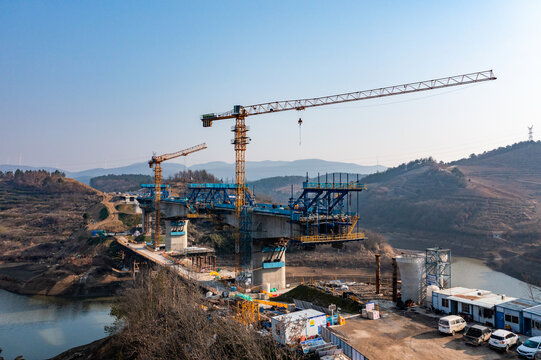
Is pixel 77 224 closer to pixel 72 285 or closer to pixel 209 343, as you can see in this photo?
pixel 72 285

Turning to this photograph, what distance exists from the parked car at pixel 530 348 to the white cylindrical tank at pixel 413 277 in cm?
1220

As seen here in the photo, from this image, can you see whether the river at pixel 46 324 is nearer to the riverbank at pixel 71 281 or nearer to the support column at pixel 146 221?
the riverbank at pixel 71 281

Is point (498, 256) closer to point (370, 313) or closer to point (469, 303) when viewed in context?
point (469, 303)

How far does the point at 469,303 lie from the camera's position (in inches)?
1173

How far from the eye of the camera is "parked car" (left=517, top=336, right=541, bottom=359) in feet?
73.1

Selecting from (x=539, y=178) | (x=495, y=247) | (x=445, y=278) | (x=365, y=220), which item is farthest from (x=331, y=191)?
(x=539, y=178)

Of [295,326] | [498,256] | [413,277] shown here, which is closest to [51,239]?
[295,326]

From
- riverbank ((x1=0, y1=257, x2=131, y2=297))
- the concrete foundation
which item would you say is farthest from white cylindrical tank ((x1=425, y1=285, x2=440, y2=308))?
the concrete foundation

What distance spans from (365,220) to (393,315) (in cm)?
14710

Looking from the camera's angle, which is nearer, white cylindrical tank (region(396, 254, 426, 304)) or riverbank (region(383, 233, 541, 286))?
white cylindrical tank (region(396, 254, 426, 304))

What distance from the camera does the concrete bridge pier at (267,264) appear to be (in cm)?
4997

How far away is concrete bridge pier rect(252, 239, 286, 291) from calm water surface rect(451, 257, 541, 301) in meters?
41.9

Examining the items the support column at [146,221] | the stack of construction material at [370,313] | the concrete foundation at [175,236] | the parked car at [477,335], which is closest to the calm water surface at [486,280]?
the stack of construction material at [370,313]

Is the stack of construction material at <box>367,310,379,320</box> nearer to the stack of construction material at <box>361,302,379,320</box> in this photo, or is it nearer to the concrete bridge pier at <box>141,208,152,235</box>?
the stack of construction material at <box>361,302,379,320</box>
